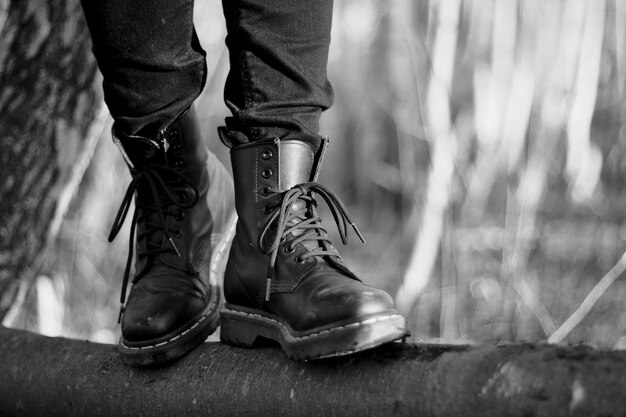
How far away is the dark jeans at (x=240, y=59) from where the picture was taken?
123 cm

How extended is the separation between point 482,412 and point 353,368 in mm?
215

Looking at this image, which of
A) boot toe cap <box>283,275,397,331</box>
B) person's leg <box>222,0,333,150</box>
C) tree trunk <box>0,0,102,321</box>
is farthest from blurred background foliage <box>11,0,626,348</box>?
boot toe cap <box>283,275,397,331</box>

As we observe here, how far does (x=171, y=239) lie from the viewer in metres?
1.42

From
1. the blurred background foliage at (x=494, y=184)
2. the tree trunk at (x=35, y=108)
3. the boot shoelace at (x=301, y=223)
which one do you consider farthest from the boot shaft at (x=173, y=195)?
the blurred background foliage at (x=494, y=184)

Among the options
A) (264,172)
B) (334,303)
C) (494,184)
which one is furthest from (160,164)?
(494,184)

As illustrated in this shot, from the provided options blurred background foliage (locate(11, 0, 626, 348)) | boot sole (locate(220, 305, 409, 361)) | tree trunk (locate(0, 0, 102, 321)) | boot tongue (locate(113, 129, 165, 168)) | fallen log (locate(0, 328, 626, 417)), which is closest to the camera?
fallen log (locate(0, 328, 626, 417))

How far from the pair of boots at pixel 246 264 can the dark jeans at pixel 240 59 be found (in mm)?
53

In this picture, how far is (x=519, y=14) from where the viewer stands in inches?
164

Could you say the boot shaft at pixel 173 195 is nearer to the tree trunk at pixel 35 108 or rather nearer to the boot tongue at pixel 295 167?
the boot tongue at pixel 295 167

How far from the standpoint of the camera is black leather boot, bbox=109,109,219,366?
1.31 meters

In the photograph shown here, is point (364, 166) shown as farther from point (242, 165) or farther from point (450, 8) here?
point (242, 165)

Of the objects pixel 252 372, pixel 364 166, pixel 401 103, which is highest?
pixel 252 372

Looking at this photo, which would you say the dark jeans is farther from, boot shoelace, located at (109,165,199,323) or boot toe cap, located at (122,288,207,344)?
boot toe cap, located at (122,288,207,344)

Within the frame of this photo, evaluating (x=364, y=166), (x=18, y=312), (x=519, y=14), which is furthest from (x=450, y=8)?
(x=18, y=312)
